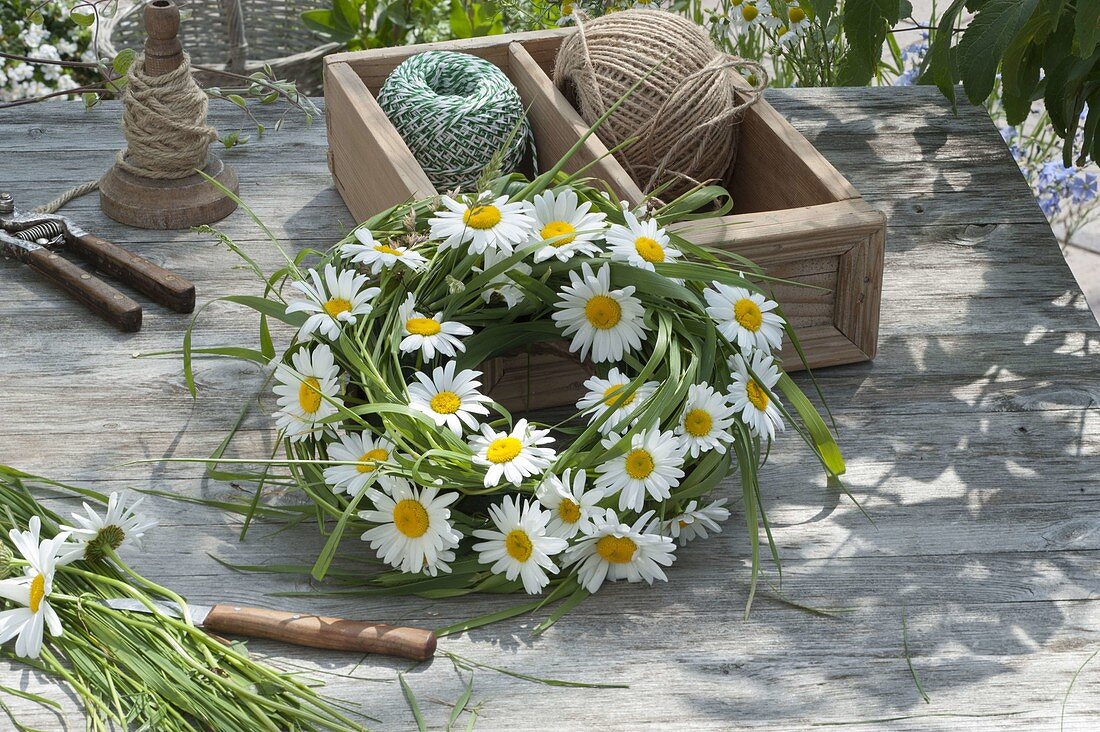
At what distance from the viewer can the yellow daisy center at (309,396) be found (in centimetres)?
112

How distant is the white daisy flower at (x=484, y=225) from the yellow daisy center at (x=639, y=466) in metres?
0.23

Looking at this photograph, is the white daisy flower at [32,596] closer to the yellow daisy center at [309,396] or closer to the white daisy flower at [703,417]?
the yellow daisy center at [309,396]

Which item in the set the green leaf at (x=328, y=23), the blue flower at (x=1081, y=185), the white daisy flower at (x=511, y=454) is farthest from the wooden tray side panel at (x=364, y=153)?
the blue flower at (x=1081, y=185)

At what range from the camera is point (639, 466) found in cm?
105

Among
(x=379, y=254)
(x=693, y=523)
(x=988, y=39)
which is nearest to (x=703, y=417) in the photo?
(x=693, y=523)

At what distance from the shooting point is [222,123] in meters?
1.92

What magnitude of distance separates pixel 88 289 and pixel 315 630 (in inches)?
25.2

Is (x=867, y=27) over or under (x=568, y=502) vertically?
over

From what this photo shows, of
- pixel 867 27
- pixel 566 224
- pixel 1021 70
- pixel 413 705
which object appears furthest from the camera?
pixel 867 27

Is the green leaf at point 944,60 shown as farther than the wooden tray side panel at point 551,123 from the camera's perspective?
Yes

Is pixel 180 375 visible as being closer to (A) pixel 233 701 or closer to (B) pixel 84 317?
(B) pixel 84 317

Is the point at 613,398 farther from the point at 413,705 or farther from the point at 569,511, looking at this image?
the point at 413,705

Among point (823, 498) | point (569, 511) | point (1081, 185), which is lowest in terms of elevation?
point (1081, 185)

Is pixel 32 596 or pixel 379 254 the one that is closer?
pixel 32 596
